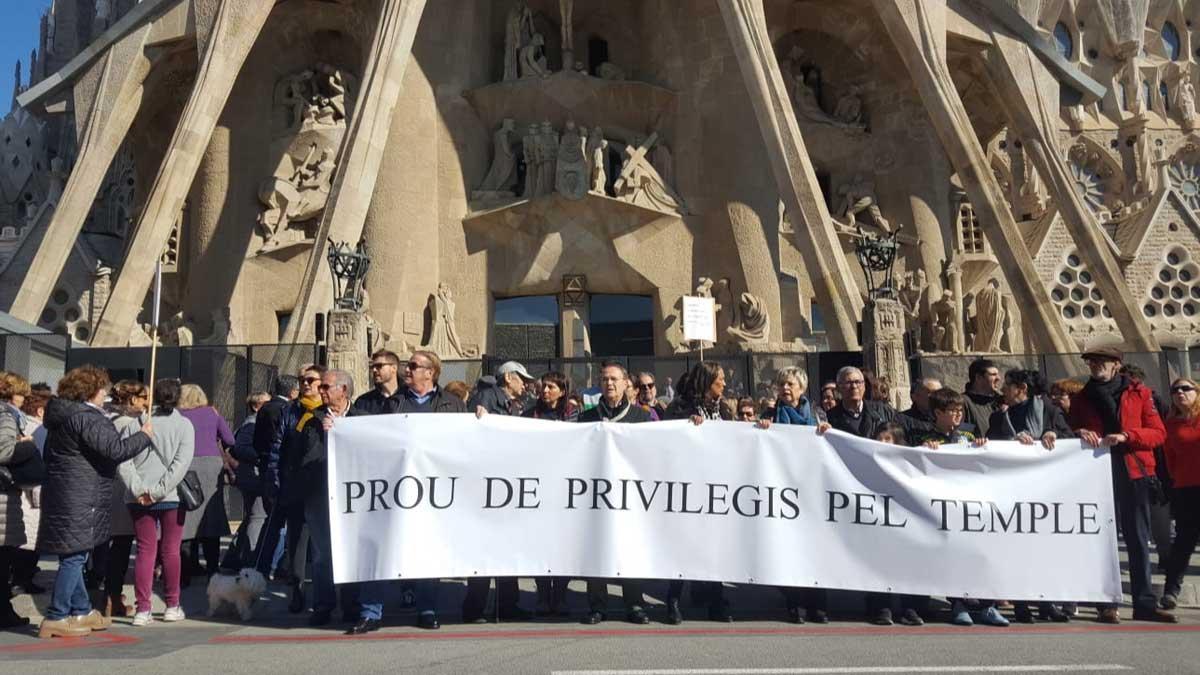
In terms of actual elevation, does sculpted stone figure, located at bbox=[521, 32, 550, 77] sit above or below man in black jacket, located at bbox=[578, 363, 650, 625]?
above

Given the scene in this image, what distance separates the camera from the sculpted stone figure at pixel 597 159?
20.5 metres

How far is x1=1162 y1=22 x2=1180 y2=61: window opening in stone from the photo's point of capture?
3691 cm

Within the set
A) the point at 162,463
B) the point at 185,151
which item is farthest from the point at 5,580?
the point at 185,151

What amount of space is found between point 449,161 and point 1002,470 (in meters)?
16.8

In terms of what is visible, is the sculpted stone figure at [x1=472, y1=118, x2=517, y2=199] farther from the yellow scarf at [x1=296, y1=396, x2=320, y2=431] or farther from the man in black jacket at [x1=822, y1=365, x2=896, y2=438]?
the man in black jacket at [x1=822, y1=365, x2=896, y2=438]

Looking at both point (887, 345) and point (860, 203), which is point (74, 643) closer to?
point (887, 345)

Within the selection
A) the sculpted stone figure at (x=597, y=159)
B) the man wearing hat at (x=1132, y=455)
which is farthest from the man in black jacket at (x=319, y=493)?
the sculpted stone figure at (x=597, y=159)

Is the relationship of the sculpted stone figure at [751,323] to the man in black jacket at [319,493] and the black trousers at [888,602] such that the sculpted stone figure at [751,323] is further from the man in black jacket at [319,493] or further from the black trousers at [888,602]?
the man in black jacket at [319,493]

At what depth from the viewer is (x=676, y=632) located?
5383 millimetres

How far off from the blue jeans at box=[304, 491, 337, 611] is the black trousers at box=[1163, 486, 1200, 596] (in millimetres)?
5301

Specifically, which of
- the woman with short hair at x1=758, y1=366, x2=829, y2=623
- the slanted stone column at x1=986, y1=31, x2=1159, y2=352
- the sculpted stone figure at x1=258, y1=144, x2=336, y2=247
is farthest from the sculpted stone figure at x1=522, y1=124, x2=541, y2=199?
the woman with short hair at x1=758, y1=366, x2=829, y2=623

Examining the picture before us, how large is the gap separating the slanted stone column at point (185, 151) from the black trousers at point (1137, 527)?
51.5 feet

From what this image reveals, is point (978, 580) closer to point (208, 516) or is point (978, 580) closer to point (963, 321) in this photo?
point (208, 516)

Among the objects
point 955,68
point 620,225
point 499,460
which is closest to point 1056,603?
point 499,460
